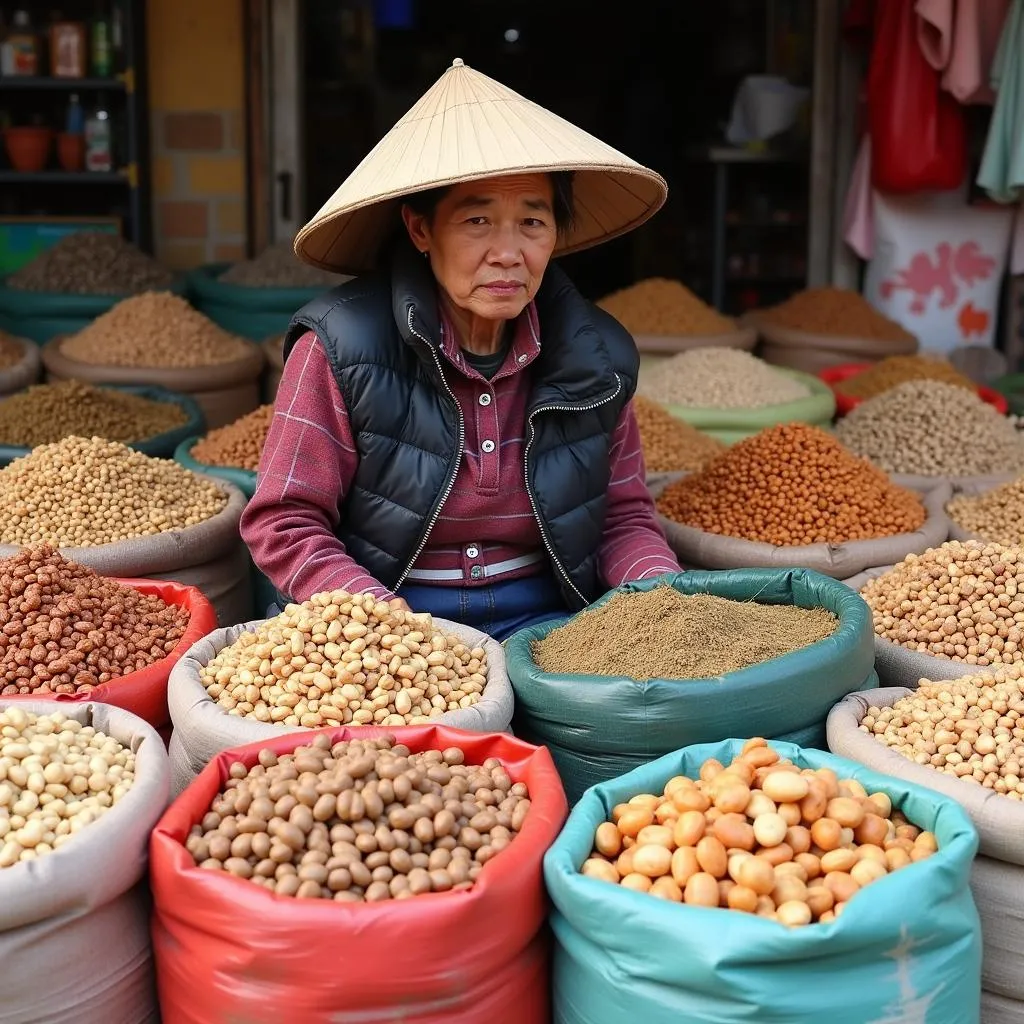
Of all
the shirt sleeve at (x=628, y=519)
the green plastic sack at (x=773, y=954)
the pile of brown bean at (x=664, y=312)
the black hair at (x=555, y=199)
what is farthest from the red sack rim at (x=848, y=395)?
the green plastic sack at (x=773, y=954)

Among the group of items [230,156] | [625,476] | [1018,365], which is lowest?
[1018,365]

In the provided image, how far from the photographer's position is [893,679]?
6.68ft

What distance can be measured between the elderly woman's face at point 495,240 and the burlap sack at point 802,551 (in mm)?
695

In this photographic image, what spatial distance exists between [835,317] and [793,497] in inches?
82.6

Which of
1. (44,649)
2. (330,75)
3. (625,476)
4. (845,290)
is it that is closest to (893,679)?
(625,476)

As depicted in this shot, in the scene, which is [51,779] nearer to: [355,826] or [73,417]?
[355,826]

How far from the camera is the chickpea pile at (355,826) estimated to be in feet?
4.42

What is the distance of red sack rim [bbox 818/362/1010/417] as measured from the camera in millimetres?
3805

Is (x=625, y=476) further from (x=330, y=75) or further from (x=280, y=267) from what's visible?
(x=330, y=75)

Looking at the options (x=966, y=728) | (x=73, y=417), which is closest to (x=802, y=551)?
(x=966, y=728)

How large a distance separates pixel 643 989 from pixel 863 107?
4288 mm

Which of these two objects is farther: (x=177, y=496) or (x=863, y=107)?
(x=863, y=107)

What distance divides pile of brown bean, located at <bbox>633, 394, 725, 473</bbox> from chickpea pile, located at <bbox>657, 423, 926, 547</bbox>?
12.6 inches

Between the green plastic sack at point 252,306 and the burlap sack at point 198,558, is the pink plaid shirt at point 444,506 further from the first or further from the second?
the green plastic sack at point 252,306
